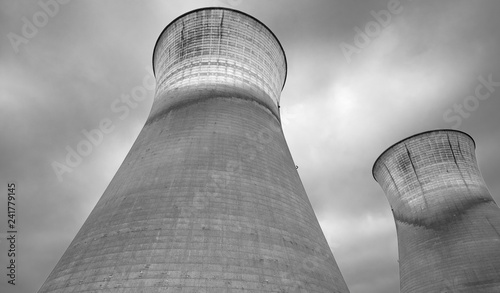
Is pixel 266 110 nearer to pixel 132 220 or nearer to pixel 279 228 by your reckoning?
pixel 279 228

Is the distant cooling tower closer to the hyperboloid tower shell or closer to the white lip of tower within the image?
the hyperboloid tower shell

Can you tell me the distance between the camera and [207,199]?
18.9 ft

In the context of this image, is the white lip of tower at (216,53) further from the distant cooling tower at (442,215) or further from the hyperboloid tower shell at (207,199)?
the distant cooling tower at (442,215)

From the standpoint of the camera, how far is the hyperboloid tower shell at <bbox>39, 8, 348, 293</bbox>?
488cm

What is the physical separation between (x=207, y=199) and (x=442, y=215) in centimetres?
1109

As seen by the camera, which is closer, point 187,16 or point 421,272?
point 187,16

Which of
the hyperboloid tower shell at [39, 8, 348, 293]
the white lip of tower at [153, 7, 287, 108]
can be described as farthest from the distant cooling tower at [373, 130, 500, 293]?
the white lip of tower at [153, 7, 287, 108]

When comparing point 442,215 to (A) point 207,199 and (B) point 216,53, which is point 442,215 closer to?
(B) point 216,53

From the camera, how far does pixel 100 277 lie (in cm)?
477

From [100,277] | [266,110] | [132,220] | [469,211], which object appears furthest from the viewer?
[469,211]

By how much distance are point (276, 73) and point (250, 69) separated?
152 cm

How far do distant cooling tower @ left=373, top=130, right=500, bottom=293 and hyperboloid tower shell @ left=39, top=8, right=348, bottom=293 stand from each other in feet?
27.3

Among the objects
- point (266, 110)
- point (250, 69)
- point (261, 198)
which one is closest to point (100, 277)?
point (261, 198)

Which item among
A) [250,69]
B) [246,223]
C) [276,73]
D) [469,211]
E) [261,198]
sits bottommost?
[246,223]
